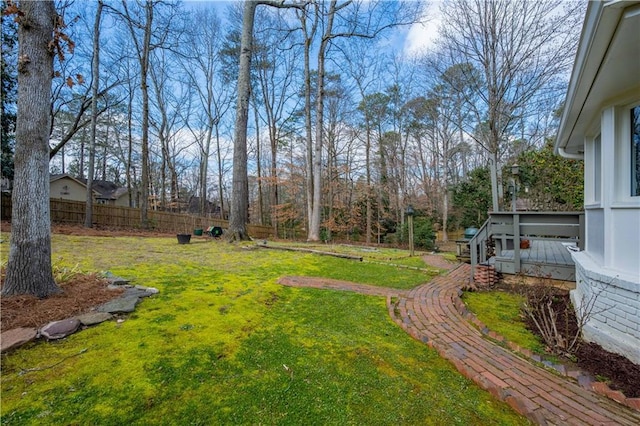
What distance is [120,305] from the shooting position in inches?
117

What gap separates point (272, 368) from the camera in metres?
2.21

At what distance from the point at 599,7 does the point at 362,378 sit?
10.6ft

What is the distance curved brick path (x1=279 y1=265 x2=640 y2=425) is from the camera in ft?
6.41

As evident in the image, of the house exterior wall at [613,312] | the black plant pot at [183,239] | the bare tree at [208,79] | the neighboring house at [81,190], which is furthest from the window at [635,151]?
the neighboring house at [81,190]

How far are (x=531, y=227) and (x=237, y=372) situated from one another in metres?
5.81

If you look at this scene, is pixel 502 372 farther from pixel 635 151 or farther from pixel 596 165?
pixel 596 165

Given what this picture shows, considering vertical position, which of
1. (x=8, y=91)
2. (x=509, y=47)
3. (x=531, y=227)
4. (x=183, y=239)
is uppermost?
(x=509, y=47)

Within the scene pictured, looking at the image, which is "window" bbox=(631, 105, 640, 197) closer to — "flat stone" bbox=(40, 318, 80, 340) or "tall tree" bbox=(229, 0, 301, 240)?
"flat stone" bbox=(40, 318, 80, 340)

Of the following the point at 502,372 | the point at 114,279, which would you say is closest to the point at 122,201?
the point at 114,279

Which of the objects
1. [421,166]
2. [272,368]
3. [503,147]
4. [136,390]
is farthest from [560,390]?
[421,166]

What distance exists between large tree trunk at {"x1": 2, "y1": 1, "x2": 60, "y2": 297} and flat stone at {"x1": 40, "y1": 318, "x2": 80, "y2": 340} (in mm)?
876

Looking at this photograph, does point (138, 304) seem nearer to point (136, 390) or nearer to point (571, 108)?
point (136, 390)

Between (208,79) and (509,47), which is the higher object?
(208,79)

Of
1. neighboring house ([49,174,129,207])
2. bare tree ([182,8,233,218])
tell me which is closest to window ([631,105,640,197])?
bare tree ([182,8,233,218])
